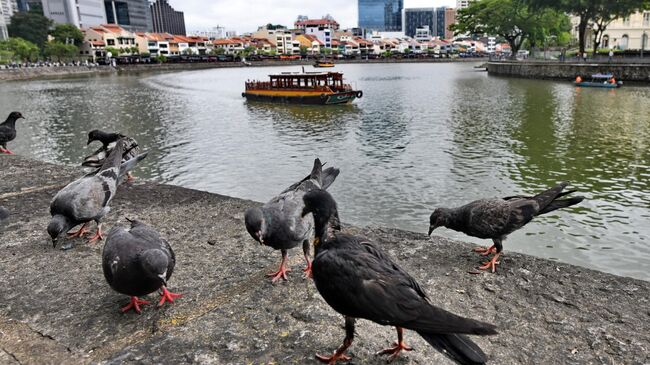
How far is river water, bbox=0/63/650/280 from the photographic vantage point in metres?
10.5

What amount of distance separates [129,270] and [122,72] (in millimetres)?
96748

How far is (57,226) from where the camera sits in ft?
17.0

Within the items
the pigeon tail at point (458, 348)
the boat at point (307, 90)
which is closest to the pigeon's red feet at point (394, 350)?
the pigeon tail at point (458, 348)

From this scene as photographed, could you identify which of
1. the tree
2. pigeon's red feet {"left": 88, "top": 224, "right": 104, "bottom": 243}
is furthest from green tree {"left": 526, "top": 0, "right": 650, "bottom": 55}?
pigeon's red feet {"left": 88, "top": 224, "right": 104, "bottom": 243}

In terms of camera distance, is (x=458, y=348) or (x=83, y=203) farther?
(x=83, y=203)

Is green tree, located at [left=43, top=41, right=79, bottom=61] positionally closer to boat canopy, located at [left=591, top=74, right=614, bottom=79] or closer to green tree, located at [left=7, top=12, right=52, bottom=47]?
green tree, located at [left=7, top=12, right=52, bottom=47]

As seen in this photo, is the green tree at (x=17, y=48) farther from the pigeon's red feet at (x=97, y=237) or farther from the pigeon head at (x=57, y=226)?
the pigeon head at (x=57, y=226)

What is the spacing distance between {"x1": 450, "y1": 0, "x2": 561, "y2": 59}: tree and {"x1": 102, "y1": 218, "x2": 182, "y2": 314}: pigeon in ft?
230

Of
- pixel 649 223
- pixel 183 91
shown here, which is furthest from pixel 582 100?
pixel 183 91

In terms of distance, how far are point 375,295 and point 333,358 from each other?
0.64m

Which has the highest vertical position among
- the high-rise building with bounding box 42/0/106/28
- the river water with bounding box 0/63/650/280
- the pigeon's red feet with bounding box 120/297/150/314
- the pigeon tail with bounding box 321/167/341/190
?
the high-rise building with bounding box 42/0/106/28

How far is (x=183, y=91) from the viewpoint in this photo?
4841cm

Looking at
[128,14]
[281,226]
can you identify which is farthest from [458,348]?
[128,14]

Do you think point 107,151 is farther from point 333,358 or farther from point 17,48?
point 17,48
